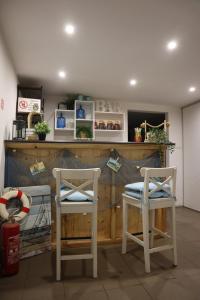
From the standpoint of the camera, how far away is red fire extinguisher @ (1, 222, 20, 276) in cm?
198

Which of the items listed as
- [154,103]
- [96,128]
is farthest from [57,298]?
[154,103]

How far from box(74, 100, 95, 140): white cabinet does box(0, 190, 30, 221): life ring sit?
2.37m

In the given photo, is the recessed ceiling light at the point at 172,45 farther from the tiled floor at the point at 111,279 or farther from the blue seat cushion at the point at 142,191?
the tiled floor at the point at 111,279

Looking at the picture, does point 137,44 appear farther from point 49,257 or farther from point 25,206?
point 49,257

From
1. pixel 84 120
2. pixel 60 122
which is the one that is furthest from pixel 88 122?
pixel 60 122

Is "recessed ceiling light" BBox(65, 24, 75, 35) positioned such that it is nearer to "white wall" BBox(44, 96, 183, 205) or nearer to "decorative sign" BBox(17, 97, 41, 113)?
"decorative sign" BBox(17, 97, 41, 113)

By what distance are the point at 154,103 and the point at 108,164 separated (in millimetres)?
3096

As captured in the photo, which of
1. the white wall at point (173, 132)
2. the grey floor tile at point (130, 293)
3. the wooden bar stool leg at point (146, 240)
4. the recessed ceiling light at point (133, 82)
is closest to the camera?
the grey floor tile at point (130, 293)

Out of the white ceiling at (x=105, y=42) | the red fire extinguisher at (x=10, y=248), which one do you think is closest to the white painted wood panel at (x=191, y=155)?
the white ceiling at (x=105, y=42)

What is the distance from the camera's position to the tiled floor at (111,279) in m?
1.71

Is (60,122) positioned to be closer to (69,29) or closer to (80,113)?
(80,113)

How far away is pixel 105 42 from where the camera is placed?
8.36 feet

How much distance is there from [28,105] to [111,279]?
2934 mm

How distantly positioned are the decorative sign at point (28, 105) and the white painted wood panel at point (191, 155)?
11.5 ft
